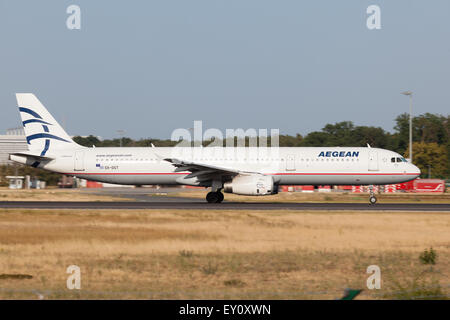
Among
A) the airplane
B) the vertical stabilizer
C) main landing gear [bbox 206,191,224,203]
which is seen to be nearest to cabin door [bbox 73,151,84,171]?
the airplane

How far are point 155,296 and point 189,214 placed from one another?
707 inches

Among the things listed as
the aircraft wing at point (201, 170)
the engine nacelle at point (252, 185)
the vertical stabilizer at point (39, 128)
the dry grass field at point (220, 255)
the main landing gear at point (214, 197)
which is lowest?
the dry grass field at point (220, 255)

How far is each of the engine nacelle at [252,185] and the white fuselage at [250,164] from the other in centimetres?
232

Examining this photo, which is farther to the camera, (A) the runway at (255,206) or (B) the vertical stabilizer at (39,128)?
(B) the vertical stabilizer at (39,128)

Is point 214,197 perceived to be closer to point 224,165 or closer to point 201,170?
point 224,165

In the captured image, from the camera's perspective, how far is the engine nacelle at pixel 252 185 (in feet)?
118

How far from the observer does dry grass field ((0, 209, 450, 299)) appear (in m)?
12.4

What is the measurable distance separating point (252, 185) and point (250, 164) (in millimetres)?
3083

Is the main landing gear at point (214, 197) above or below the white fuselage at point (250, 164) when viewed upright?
below

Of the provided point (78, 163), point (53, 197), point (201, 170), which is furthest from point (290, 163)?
→ point (53, 197)

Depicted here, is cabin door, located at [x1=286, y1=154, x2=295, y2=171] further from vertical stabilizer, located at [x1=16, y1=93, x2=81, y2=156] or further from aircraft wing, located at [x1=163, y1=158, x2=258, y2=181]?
vertical stabilizer, located at [x1=16, y1=93, x2=81, y2=156]

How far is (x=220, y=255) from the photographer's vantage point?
17.1 m

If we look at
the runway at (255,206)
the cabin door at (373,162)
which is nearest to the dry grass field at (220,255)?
the runway at (255,206)

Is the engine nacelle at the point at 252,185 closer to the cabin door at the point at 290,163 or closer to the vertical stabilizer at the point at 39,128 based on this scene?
the cabin door at the point at 290,163
